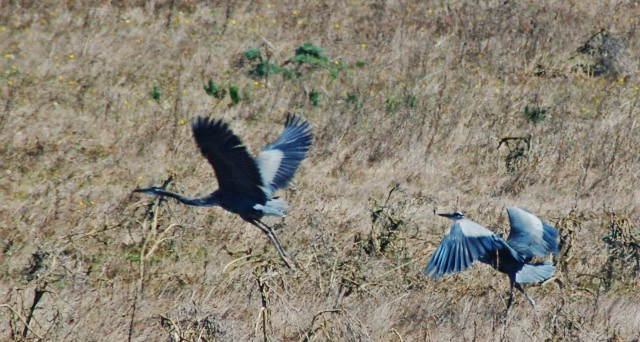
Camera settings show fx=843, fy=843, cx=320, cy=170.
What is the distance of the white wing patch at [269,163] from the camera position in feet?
21.0

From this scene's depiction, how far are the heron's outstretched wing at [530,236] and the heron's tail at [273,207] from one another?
166 centimetres

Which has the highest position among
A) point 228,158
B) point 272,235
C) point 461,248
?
point 228,158

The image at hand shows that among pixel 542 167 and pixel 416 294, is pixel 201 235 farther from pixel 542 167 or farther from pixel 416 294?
pixel 542 167

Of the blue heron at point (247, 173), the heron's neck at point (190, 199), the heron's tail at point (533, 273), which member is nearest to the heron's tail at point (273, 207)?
the blue heron at point (247, 173)

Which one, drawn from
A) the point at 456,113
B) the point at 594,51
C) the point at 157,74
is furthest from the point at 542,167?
the point at 157,74

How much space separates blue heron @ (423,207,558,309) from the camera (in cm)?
526

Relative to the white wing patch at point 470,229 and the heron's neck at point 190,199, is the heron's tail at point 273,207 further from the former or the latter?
the white wing patch at point 470,229

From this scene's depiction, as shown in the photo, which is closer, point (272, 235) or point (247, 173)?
point (247, 173)

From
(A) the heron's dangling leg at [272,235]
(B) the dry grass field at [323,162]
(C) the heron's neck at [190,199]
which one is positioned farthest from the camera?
(A) the heron's dangling leg at [272,235]

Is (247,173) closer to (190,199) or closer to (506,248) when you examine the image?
(190,199)

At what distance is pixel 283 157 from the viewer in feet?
21.7

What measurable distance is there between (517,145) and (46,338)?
531cm

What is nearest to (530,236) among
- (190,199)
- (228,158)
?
(228,158)

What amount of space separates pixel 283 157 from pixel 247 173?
2.70ft
